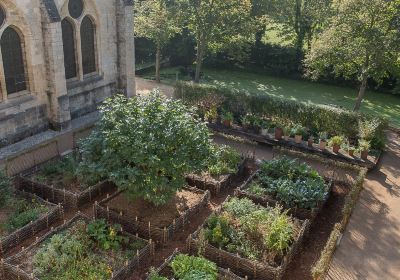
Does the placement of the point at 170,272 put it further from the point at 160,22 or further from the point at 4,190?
the point at 160,22

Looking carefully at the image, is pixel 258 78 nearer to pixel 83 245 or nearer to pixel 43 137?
pixel 43 137

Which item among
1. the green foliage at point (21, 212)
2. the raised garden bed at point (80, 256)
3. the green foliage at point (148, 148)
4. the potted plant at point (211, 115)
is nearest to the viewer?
the raised garden bed at point (80, 256)

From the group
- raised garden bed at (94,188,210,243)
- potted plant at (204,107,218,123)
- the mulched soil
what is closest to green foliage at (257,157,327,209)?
the mulched soil

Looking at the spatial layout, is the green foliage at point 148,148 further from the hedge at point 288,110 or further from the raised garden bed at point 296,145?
the hedge at point 288,110

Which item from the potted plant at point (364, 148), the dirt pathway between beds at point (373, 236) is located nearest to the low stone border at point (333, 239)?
the dirt pathway between beds at point (373, 236)

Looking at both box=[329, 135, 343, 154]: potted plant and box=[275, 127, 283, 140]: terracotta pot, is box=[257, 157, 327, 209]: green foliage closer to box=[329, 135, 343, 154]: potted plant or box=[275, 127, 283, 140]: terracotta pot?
box=[329, 135, 343, 154]: potted plant

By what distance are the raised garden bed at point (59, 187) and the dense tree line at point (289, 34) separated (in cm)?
1341

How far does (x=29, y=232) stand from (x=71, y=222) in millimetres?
1311

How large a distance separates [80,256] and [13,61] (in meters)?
9.97

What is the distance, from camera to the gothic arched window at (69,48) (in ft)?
65.6

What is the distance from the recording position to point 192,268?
11648 millimetres

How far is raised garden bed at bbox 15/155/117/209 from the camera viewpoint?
15430 mm

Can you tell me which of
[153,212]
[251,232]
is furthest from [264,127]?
[251,232]

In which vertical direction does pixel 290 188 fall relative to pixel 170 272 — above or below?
above
